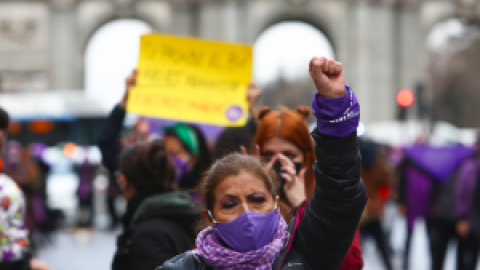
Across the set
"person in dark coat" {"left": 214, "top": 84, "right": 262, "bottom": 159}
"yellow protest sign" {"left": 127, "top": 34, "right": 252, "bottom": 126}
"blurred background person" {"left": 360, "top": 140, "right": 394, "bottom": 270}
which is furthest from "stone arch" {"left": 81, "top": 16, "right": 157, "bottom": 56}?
"person in dark coat" {"left": 214, "top": 84, "right": 262, "bottom": 159}

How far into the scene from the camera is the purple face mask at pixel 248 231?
7.23 ft

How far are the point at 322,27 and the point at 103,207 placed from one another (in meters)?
21.5

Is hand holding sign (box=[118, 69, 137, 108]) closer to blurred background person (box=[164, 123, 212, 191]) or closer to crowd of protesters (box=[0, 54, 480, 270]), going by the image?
crowd of protesters (box=[0, 54, 480, 270])

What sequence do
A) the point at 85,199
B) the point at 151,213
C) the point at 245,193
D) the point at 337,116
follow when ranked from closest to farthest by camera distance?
the point at 337,116 < the point at 245,193 < the point at 151,213 < the point at 85,199

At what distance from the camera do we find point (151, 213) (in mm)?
3361

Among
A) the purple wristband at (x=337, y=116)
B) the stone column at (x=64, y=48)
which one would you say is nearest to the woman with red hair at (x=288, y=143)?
the purple wristband at (x=337, y=116)

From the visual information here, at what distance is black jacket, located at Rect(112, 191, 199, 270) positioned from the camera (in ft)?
10.6

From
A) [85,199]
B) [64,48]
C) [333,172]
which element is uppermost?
[333,172]

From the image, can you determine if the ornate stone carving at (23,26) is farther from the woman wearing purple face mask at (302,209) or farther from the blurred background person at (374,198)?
the woman wearing purple face mask at (302,209)

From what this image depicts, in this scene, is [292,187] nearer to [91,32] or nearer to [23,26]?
[91,32]

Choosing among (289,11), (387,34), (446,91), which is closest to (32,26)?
(289,11)

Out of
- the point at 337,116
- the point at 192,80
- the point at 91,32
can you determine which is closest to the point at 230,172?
the point at 337,116

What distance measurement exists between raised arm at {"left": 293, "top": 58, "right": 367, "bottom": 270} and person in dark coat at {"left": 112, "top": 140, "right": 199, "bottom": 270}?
3.97 ft

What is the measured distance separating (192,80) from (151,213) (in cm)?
271
